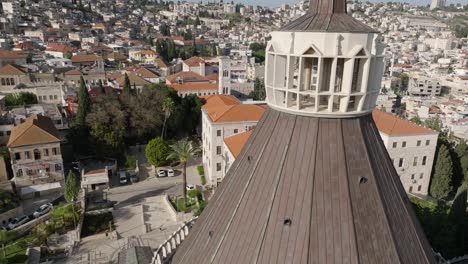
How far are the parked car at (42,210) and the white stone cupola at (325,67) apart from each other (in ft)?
125

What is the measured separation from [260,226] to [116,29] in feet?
642

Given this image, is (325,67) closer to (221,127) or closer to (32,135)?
(221,127)

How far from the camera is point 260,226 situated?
823cm

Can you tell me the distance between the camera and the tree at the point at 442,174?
4666 cm

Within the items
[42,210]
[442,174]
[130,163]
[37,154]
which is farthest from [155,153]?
[442,174]

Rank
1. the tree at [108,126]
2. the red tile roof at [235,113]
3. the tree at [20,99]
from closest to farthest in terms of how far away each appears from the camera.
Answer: the red tile roof at [235,113], the tree at [108,126], the tree at [20,99]

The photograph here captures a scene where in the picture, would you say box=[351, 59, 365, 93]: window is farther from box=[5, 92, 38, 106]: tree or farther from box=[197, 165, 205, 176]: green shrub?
box=[5, 92, 38, 106]: tree

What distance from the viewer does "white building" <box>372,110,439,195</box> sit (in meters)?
44.0

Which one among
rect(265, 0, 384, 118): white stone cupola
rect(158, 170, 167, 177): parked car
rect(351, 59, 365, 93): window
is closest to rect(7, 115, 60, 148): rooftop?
rect(158, 170, 167, 177): parked car

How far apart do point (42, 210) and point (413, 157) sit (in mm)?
44336

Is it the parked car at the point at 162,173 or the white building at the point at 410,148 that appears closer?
the white building at the point at 410,148

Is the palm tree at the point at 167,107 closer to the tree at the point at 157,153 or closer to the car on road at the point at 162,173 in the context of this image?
the tree at the point at 157,153

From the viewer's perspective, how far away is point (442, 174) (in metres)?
46.9

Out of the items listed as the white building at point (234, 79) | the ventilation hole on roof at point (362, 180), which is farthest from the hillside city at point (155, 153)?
the ventilation hole on roof at point (362, 180)
